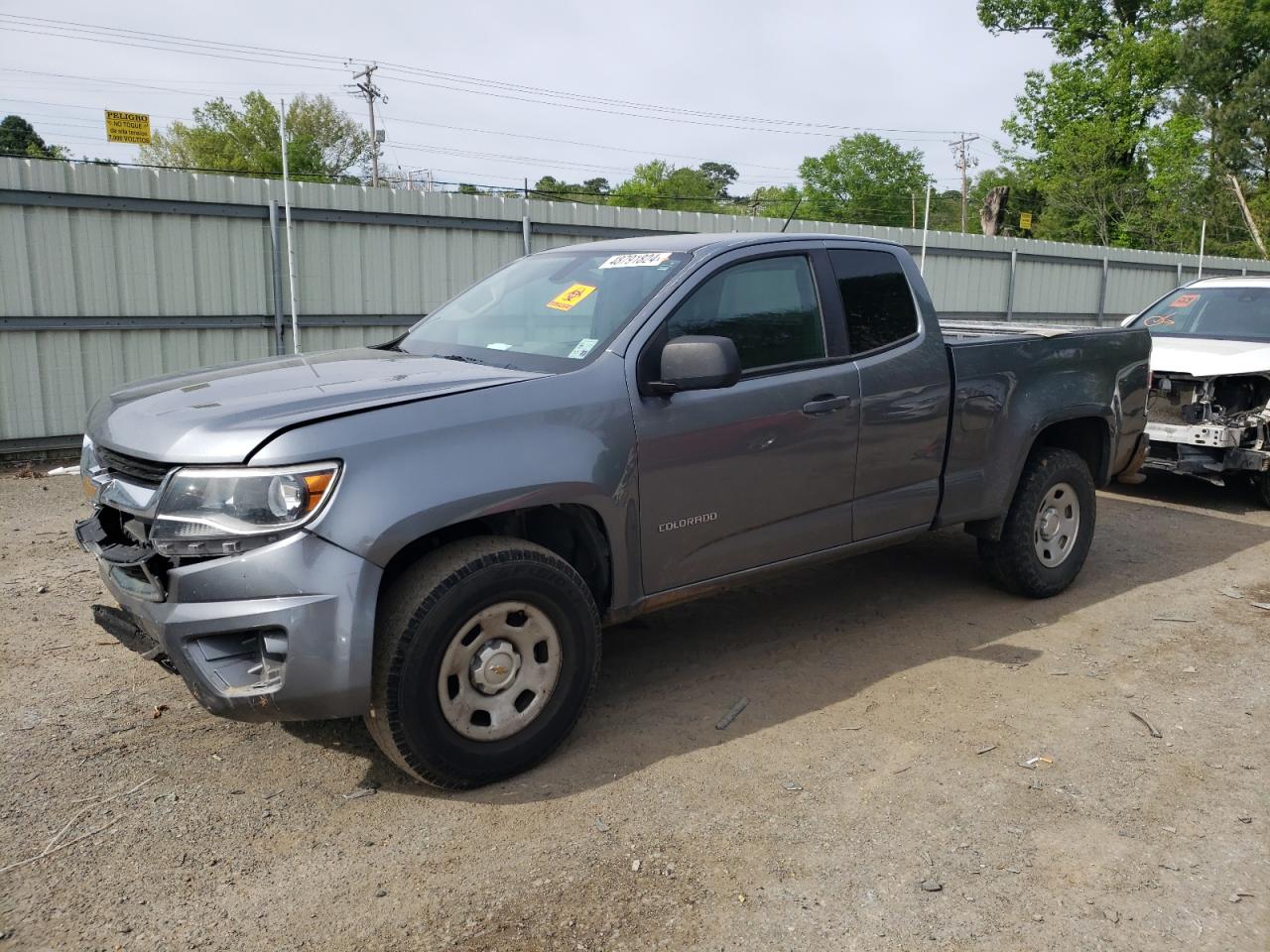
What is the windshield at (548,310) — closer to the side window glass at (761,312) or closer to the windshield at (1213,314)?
the side window glass at (761,312)

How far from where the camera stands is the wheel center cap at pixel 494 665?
3.33 meters

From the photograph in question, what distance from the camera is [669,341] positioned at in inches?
152

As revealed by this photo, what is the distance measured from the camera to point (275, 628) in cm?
302

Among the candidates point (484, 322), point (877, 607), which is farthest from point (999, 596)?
point (484, 322)

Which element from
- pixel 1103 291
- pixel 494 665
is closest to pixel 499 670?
pixel 494 665

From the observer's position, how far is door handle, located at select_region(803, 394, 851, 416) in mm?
4227

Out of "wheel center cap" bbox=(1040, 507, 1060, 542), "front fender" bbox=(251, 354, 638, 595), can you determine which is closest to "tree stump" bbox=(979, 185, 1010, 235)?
"wheel center cap" bbox=(1040, 507, 1060, 542)

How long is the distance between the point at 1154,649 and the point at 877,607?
135 centimetres

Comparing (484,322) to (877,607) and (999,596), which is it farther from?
(999,596)

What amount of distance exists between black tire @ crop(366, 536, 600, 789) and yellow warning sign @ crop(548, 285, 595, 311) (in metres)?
1.20

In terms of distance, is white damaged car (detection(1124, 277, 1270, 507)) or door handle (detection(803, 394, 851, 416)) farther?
white damaged car (detection(1124, 277, 1270, 507))

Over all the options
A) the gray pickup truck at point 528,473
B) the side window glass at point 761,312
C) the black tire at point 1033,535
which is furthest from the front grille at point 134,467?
the black tire at point 1033,535

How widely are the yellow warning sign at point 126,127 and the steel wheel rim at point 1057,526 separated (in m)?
8.18

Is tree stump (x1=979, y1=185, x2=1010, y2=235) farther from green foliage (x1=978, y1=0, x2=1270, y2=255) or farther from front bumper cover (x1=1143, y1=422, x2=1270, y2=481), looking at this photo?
front bumper cover (x1=1143, y1=422, x2=1270, y2=481)
